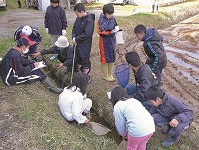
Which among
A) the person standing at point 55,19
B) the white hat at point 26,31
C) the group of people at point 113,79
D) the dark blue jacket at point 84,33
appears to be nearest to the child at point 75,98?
the group of people at point 113,79

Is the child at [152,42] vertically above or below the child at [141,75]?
above

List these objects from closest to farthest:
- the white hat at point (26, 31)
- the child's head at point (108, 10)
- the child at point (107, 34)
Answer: the child's head at point (108, 10) → the child at point (107, 34) → the white hat at point (26, 31)

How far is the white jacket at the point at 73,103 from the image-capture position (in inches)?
158

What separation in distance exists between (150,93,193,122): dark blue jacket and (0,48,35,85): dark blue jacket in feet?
8.70

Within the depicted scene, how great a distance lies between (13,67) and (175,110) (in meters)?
3.05

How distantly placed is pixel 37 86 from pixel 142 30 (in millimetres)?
2468

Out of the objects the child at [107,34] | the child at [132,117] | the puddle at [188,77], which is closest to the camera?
the child at [132,117]

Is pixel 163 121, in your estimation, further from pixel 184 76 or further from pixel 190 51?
pixel 190 51

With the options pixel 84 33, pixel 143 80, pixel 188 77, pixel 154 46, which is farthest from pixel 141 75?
pixel 188 77

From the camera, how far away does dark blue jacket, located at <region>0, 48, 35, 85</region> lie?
15.7 ft

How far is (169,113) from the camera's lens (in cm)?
403

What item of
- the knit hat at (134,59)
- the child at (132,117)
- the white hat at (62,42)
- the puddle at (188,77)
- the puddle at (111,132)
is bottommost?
the puddle at (111,132)

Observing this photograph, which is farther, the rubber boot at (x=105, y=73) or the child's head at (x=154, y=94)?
the rubber boot at (x=105, y=73)

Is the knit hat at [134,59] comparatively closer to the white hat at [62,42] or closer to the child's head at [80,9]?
the child's head at [80,9]
